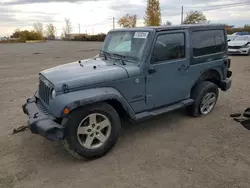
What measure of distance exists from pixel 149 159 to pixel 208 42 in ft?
9.17

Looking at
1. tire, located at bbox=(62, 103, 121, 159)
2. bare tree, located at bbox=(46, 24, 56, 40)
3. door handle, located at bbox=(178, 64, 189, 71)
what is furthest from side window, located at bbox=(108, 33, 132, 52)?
bare tree, located at bbox=(46, 24, 56, 40)

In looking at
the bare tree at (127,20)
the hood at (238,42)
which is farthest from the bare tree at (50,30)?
the hood at (238,42)

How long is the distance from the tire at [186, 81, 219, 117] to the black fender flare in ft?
6.46

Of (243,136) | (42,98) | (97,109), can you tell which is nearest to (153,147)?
(97,109)

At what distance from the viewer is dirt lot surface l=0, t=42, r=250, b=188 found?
2.95m

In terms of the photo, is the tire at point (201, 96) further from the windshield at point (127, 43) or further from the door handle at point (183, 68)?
the windshield at point (127, 43)

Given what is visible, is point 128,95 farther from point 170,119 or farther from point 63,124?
point 170,119

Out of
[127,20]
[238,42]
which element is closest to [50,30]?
[127,20]

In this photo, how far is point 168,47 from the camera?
4.09 m

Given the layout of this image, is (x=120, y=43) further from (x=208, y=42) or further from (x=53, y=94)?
(x=208, y=42)

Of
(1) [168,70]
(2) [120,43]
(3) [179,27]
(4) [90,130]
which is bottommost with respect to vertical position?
(4) [90,130]

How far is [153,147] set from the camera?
3.77 meters

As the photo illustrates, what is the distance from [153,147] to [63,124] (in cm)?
152

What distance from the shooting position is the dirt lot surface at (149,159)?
2949 mm
